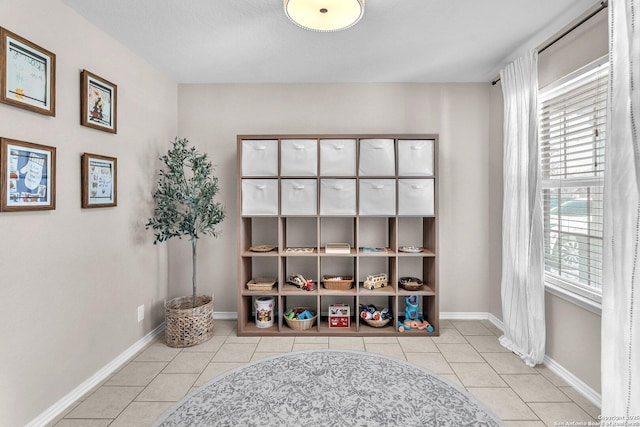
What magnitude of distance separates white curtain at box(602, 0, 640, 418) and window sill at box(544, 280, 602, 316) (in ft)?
1.35

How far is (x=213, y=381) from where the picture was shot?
236cm

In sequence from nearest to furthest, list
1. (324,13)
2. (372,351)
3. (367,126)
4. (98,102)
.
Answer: (324,13)
(98,102)
(372,351)
(367,126)

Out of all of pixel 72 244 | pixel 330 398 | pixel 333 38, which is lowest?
pixel 330 398

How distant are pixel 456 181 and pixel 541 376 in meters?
1.95

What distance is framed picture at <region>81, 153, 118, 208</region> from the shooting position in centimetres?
225

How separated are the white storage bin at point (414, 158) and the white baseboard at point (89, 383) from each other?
115 inches

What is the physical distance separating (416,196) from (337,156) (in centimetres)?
88

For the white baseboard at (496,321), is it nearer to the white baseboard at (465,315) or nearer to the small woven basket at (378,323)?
the white baseboard at (465,315)

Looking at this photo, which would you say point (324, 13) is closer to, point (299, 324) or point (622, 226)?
point (622, 226)

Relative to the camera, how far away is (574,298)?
2.24m

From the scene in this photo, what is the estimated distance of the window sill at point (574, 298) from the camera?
2062 mm

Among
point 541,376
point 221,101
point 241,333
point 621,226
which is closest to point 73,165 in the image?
point 221,101

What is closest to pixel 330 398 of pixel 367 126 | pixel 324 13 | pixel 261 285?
pixel 261 285

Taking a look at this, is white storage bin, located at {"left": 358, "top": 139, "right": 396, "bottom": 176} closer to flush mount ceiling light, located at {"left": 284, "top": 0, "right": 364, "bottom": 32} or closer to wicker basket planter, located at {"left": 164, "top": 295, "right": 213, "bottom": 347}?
flush mount ceiling light, located at {"left": 284, "top": 0, "right": 364, "bottom": 32}
